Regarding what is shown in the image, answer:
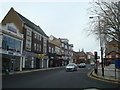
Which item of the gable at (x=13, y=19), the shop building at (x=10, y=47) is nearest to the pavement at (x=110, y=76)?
the shop building at (x=10, y=47)

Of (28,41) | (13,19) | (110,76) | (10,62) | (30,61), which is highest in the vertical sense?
(13,19)

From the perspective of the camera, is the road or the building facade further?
the building facade

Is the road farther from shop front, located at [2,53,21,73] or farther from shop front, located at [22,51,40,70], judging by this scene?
shop front, located at [22,51,40,70]

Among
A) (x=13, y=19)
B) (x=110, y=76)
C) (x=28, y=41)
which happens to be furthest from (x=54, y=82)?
(x=13, y=19)

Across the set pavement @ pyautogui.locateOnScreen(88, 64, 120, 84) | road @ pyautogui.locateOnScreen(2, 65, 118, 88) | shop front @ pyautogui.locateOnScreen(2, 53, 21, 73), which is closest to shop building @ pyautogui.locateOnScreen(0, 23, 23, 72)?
shop front @ pyautogui.locateOnScreen(2, 53, 21, 73)

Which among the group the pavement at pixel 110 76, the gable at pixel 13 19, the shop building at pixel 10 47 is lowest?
the pavement at pixel 110 76

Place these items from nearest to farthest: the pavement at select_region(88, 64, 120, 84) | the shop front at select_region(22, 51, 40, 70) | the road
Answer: the road
the pavement at select_region(88, 64, 120, 84)
the shop front at select_region(22, 51, 40, 70)

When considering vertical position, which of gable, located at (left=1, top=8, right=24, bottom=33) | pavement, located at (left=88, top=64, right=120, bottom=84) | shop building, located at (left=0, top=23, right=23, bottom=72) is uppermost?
gable, located at (left=1, top=8, right=24, bottom=33)

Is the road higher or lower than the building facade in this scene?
lower

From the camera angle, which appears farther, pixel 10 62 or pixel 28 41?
pixel 28 41

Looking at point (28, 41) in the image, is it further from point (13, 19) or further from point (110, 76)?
point (110, 76)

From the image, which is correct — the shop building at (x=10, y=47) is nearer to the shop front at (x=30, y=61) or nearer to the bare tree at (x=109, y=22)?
the shop front at (x=30, y=61)

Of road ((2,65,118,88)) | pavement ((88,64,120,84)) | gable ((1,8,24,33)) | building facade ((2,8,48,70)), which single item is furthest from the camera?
gable ((1,8,24,33))

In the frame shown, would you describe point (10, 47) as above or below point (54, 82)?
above
